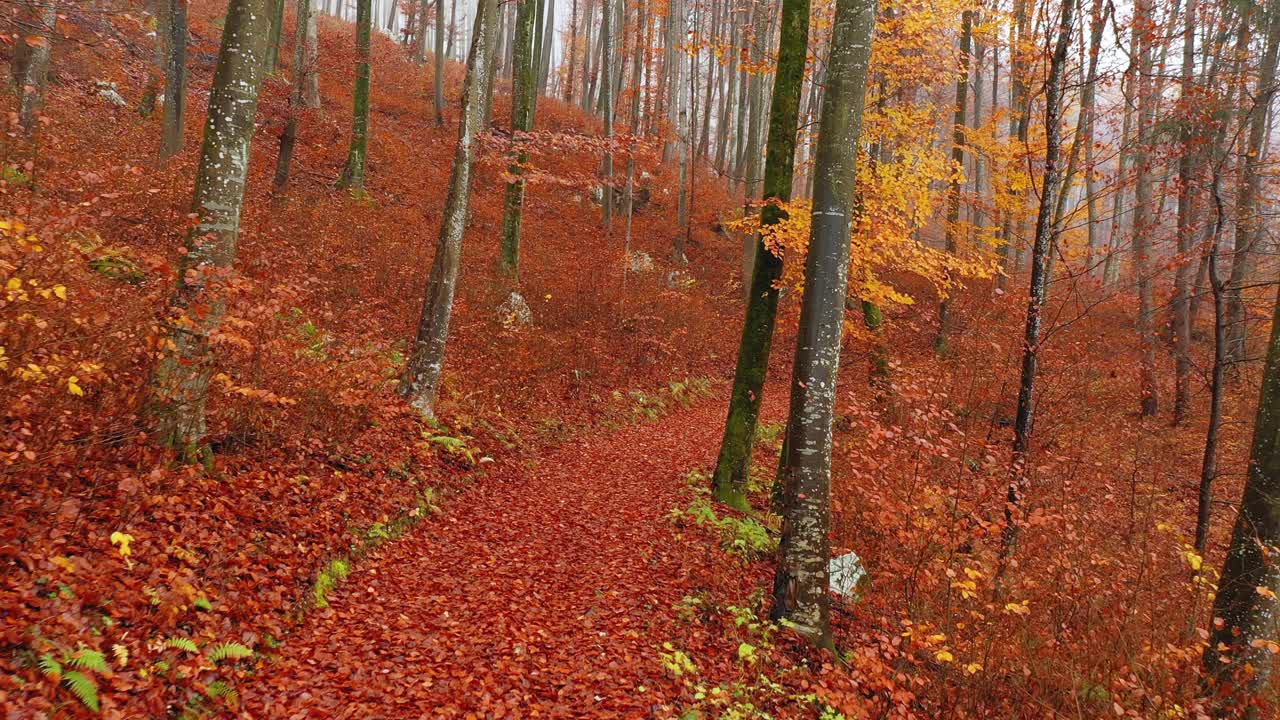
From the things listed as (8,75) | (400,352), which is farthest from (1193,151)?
(8,75)

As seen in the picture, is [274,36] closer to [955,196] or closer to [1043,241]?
[955,196]

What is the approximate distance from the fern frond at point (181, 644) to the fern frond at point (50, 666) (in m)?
0.59

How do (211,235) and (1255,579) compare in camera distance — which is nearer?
(1255,579)

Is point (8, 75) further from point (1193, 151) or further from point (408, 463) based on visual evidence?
point (1193, 151)

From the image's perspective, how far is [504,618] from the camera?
5.46 metres

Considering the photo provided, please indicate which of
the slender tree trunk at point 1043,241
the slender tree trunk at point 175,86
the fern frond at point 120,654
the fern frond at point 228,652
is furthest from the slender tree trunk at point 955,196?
the slender tree trunk at point 175,86

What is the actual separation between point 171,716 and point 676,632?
12.1ft

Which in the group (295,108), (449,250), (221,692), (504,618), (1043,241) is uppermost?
(295,108)

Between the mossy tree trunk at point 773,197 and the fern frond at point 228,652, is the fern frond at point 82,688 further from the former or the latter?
the mossy tree trunk at point 773,197

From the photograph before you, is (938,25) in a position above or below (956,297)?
above

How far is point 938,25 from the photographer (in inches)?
490

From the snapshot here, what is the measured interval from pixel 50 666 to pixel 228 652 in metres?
0.98

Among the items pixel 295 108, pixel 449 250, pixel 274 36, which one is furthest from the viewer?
pixel 274 36

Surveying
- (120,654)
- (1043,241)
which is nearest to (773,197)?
(1043,241)
